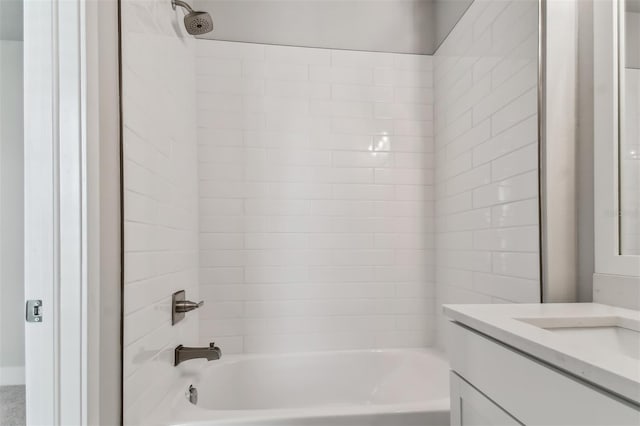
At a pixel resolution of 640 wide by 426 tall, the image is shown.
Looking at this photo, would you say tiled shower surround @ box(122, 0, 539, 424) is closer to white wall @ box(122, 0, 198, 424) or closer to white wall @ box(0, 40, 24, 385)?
white wall @ box(122, 0, 198, 424)

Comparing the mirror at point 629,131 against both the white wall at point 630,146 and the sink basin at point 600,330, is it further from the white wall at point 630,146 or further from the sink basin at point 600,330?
the sink basin at point 600,330

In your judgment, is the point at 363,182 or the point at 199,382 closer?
the point at 199,382

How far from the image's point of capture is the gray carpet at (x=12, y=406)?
0.80 metres

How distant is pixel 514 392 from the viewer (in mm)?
706

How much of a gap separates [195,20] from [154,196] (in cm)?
78

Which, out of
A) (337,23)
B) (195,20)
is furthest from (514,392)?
(337,23)

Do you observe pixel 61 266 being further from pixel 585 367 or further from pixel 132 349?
pixel 585 367

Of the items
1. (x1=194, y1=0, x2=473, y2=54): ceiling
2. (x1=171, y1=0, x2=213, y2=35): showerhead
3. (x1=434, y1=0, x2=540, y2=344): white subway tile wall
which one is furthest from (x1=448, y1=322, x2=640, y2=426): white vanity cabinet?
(x1=194, y1=0, x2=473, y2=54): ceiling

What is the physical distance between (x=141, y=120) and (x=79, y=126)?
33 centimetres

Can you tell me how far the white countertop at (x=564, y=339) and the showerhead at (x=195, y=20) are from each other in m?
1.44

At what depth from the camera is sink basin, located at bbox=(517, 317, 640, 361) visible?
836mm

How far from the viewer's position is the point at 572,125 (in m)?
1.21

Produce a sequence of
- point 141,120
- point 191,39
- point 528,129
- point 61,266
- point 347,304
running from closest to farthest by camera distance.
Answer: point 61,266 → point 141,120 → point 528,129 → point 191,39 → point 347,304

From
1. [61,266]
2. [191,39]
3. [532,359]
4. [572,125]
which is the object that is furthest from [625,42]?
[191,39]
